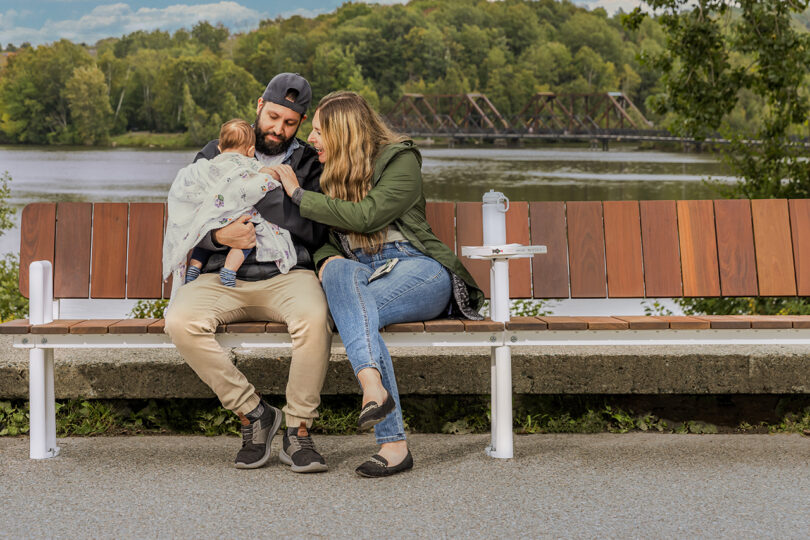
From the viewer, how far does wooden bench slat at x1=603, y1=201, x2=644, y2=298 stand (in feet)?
11.0

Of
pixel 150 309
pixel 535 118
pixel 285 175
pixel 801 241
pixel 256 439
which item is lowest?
pixel 256 439

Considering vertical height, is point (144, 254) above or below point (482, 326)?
above

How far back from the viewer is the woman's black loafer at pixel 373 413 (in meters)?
2.59

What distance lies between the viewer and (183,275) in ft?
10.1

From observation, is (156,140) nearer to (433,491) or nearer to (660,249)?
(660,249)

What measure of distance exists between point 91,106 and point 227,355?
28.8 feet

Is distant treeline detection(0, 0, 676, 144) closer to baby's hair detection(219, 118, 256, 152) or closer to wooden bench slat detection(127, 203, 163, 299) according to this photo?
wooden bench slat detection(127, 203, 163, 299)

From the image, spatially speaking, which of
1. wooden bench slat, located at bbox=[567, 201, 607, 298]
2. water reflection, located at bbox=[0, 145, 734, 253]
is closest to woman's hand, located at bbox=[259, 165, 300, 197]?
wooden bench slat, located at bbox=[567, 201, 607, 298]

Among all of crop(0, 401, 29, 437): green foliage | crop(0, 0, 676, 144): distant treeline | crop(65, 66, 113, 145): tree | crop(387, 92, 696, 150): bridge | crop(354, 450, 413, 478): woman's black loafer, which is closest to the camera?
crop(354, 450, 413, 478): woman's black loafer

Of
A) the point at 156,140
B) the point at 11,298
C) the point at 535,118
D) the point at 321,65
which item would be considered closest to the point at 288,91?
the point at 11,298

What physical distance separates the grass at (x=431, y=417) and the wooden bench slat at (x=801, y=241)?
0.44 meters

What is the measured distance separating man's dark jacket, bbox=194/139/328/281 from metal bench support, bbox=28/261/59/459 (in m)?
0.53

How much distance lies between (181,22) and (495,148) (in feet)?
16.7

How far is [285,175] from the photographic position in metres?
3.06
